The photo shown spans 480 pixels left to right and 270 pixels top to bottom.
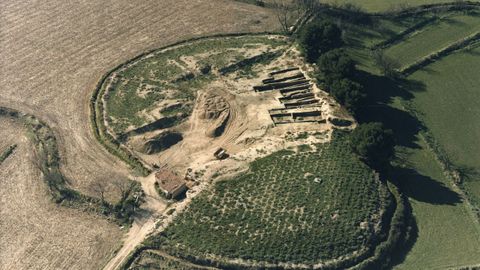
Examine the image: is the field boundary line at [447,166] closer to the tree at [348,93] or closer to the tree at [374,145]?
the tree at [374,145]

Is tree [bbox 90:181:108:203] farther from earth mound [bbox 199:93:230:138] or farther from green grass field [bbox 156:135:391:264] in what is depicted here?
earth mound [bbox 199:93:230:138]

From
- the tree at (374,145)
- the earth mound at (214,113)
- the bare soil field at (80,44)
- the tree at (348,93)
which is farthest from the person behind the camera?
the earth mound at (214,113)

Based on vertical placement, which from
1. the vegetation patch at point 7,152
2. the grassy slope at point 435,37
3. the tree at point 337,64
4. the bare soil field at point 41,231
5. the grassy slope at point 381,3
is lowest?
the bare soil field at point 41,231

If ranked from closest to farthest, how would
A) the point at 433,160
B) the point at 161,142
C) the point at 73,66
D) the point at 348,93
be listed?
the point at 433,160 → the point at 161,142 → the point at 348,93 → the point at 73,66

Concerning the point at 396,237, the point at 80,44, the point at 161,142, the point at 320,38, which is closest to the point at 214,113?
the point at 161,142

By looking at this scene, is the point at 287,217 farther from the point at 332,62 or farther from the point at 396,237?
the point at 332,62

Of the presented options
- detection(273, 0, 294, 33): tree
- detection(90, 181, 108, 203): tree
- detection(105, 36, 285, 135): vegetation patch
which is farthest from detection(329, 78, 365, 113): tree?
detection(90, 181, 108, 203): tree

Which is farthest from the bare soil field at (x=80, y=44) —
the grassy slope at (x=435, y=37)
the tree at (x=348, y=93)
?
the tree at (x=348, y=93)

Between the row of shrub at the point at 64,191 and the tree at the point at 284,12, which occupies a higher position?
the tree at the point at 284,12
